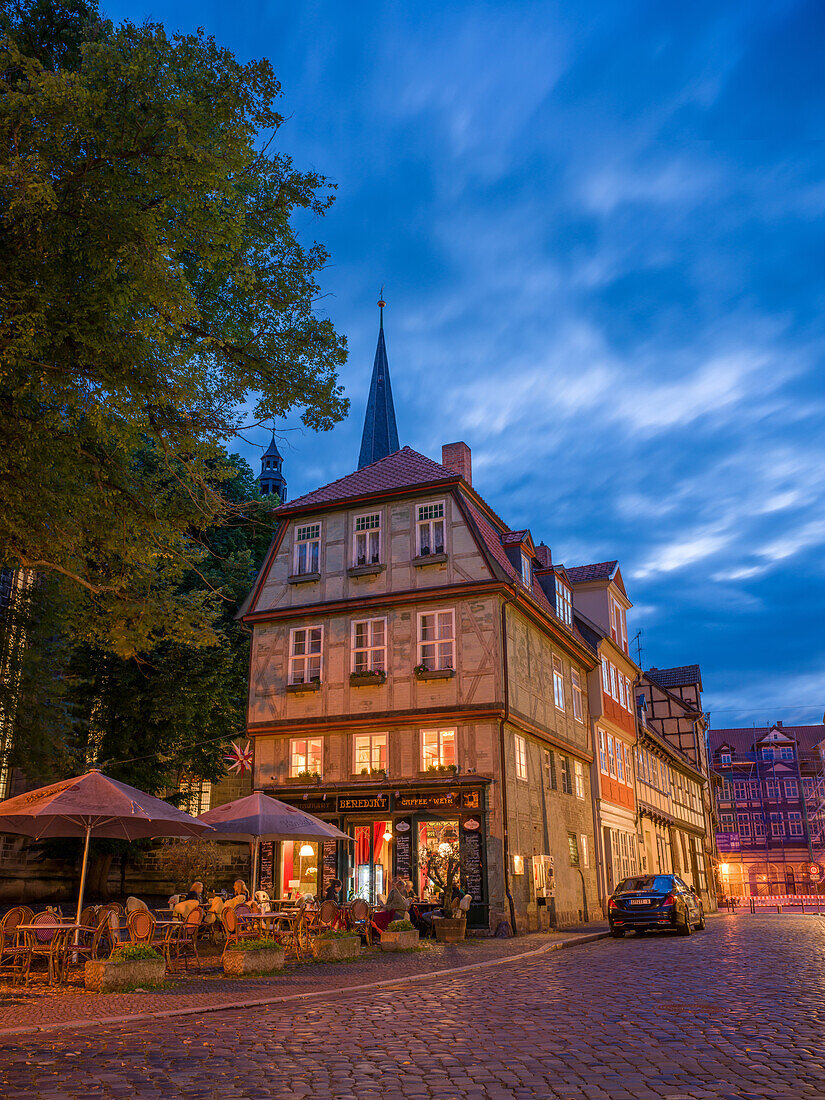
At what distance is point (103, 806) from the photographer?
14.1 m

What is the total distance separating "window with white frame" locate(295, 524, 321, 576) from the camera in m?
29.1

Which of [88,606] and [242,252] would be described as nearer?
[242,252]

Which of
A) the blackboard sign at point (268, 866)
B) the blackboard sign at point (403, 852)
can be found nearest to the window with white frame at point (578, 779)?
the blackboard sign at point (403, 852)

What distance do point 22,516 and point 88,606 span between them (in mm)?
4786

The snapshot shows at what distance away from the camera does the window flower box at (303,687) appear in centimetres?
2744

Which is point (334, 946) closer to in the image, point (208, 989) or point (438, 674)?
point (208, 989)

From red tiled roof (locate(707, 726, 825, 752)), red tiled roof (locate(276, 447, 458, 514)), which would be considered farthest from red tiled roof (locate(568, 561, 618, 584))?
red tiled roof (locate(707, 726, 825, 752))

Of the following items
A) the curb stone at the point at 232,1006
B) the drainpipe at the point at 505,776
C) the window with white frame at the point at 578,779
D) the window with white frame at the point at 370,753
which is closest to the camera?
the curb stone at the point at 232,1006

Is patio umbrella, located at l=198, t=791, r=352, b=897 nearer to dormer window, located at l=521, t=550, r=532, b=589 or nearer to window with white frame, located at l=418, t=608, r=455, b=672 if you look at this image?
window with white frame, located at l=418, t=608, r=455, b=672

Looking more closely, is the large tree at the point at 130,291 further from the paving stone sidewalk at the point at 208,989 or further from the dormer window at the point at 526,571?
the dormer window at the point at 526,571

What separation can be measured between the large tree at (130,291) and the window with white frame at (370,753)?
35.9 feet

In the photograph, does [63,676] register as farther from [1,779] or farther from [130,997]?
[130,997]

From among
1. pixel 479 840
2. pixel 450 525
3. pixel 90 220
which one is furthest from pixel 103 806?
pixel 450 525

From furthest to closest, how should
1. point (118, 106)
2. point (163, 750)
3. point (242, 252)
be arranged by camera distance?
point (163, 750) → point (242, 252) → point (118, 106)
